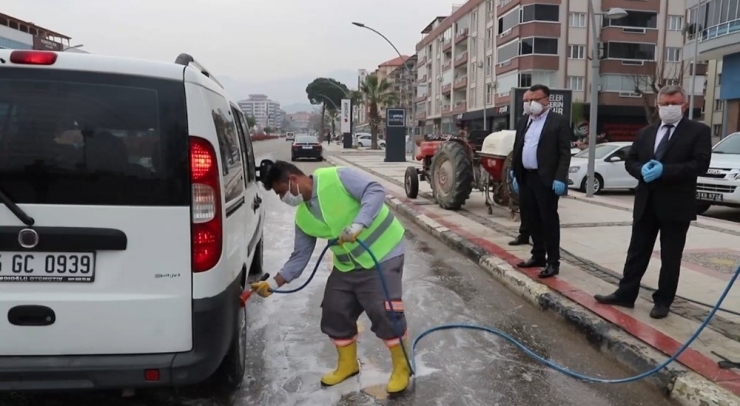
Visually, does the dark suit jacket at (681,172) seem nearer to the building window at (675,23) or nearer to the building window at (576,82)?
the building window at (576,82)

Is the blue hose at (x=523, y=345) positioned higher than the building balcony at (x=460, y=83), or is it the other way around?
the building balcony at (x=460, y=83)

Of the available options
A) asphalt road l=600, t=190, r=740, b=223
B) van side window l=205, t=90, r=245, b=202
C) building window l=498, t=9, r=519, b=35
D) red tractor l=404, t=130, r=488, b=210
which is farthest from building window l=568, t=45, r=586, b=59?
van side window l=205, t=90, r=245, b=202

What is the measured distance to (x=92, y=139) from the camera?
2.69 metres

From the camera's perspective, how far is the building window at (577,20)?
5069cm

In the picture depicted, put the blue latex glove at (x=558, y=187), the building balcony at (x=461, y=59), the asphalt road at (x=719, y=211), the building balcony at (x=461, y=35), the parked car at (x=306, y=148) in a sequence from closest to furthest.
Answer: the blue latex glove at (x=558, y=187)
the asphalt road at (x=719, y=211)
the parked car at (x=306, y=148)
the building balcony at (x=461, y=35)
the building balcony at (x=461, y=59)

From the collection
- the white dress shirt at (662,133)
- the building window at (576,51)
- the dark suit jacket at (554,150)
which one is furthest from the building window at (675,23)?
the white dress shirt at (662,133)

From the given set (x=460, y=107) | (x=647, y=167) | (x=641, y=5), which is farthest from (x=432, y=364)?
(x=460, y=107)

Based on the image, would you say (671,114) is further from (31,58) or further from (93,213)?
(31,58)

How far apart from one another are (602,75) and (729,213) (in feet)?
140

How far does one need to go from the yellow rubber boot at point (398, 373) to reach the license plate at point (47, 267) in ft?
5.96

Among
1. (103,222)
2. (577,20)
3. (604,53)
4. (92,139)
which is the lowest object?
(103,222)

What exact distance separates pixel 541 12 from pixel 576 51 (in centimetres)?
461

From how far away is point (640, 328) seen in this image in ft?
14.9

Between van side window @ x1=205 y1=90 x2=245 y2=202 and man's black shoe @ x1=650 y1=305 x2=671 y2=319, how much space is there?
3317mm
